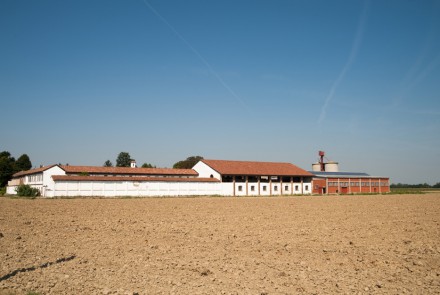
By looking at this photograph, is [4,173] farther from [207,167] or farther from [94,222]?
[94,222]

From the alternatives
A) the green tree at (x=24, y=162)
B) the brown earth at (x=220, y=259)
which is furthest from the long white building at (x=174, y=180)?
the brown earth at (x=220, y=259)

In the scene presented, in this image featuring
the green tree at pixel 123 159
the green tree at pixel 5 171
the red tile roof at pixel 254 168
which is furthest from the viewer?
the green tree at pixel 123 159

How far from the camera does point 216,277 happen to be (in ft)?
30.8

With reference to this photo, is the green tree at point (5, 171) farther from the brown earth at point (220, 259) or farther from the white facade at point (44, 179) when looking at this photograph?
the brown earth at point (220, 259)

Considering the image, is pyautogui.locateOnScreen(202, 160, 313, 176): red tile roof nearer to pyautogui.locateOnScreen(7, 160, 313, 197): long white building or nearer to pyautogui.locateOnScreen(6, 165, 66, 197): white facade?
pyautogui.locateOnScreen(7, 160, 313, 197): long white building

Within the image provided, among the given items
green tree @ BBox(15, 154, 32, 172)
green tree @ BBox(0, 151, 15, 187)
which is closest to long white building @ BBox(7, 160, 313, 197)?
green tree @ BBox(0, 151, 15, 187)

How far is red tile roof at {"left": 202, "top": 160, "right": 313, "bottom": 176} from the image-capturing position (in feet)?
218

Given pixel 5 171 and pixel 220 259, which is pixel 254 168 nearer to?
pixel 5 171

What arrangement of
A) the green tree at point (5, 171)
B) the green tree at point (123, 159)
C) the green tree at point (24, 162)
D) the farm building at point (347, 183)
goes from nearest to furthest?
1. the farm building at point (347, 183)
2. the green tree at point (5, 171)
3. the green tree at point (24, 162)
4. the green tree at point (123, 159)

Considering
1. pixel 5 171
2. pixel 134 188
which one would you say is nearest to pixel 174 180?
pixel 134 188

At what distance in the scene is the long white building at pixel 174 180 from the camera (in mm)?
53562

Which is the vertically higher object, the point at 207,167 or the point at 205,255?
the point at 207,167

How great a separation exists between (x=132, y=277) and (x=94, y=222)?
12.1m

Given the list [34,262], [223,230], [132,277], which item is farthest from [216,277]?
[223,230]
